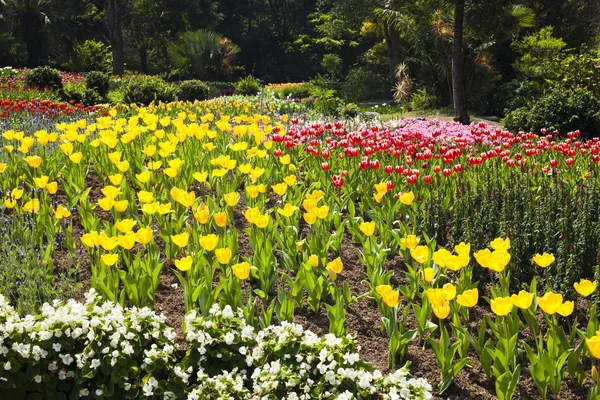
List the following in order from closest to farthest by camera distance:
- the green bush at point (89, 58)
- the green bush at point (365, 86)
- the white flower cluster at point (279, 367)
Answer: the white flower cluster at point (279, 367) → the green bush at point (365, 86) → the green bush at point (89, 58)

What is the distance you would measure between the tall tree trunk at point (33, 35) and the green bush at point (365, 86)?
14.9 metres

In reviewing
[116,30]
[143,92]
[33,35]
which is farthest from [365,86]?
[33,35]

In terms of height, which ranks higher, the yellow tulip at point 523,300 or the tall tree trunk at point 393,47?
the tall tree trunk at point 393,47

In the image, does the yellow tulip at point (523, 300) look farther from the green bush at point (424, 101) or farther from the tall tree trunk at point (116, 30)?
the tall tree trunk at point (116, 30)

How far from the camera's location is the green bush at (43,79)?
20.2 meters

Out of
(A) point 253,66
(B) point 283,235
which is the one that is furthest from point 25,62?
(B) point 283,235

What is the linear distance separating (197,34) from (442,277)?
31131 millimetres

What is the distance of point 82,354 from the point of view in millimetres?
3035

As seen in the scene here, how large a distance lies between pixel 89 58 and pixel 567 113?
27254mm

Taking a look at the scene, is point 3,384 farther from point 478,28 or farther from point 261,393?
point 478,28

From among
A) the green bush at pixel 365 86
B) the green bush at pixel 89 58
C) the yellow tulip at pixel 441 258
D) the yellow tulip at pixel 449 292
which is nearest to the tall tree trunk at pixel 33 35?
the green bush at pixel 89 58

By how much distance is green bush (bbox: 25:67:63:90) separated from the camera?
20.2 meters

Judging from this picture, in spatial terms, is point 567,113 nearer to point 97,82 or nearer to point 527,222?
point 527,222

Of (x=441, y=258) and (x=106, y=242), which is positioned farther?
(x=106, y=242)
